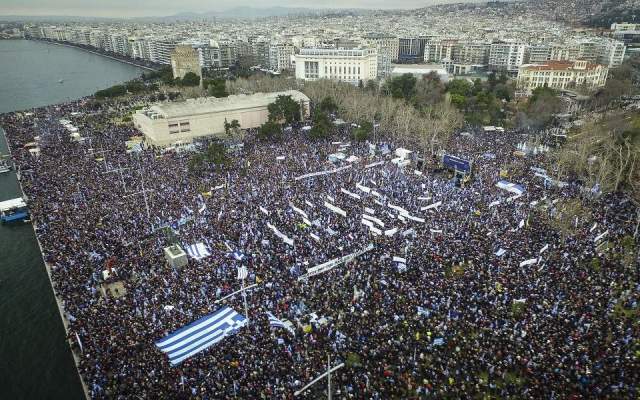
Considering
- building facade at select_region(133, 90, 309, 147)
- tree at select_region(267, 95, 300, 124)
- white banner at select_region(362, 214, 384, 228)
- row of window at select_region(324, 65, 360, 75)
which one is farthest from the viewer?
row of window at select_region(324, 65, 360, 75)

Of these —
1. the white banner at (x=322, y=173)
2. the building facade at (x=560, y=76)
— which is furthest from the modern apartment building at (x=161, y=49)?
the white banner at (x=322, y=173)

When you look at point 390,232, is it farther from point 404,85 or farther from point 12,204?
point 404,85

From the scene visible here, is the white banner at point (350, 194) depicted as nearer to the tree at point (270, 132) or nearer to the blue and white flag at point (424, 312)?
the blue and white flag at point (424, 312)

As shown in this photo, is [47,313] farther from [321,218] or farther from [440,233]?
[440,233]

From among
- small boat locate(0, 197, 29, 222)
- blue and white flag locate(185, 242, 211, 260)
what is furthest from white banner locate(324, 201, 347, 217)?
small boat locate(0, 197, 29, 222)

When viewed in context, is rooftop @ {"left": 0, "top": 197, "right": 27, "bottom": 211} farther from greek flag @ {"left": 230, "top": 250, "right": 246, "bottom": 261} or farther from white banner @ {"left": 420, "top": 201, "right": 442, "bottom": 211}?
white banner @ {"left": 420, "top": 201, "right": 442, "bottom": 211}

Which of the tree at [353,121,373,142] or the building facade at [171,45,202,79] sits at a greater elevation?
the building facade at [171,45,202,79]

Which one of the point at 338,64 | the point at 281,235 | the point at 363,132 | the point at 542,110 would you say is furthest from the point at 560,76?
the point at 281,235
